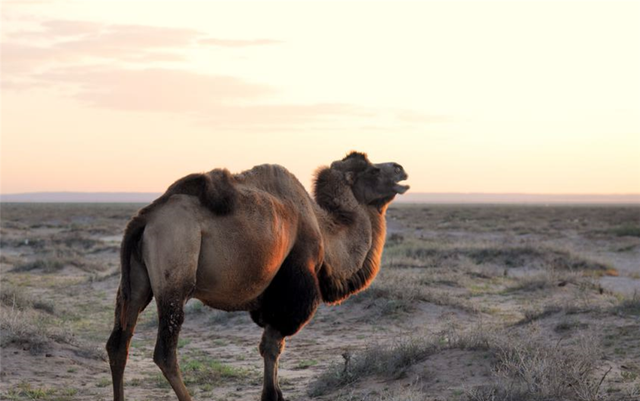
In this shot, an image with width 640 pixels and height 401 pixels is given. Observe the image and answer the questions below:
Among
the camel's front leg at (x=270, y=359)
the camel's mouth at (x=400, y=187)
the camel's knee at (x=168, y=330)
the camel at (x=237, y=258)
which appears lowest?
the camel's front leg at (x=270, y=359)

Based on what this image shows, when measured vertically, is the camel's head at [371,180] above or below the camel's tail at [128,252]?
above

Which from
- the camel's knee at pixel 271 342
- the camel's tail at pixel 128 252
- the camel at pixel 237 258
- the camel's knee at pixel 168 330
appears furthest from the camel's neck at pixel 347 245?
the camel's tail at pixel 128 252

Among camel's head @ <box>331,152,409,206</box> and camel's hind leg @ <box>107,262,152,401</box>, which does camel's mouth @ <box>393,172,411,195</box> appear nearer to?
camel's head @ <box>331,152,409,206</box>

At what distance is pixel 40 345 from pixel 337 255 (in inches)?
194

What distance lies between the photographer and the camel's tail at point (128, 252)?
659cm

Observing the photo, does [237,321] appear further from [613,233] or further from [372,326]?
[613,233]

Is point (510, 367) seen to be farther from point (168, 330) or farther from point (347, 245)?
point (168, 330)

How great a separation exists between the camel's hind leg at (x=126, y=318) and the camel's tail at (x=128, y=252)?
23 millimetres

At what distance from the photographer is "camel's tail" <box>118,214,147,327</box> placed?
21.6 feet

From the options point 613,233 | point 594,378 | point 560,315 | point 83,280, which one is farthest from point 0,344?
point 613,233

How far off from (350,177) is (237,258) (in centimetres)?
229

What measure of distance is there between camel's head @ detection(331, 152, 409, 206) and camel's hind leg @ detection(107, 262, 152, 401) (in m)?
2.80

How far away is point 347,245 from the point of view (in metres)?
8.18

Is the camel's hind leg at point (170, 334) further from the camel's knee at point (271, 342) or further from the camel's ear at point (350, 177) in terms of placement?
the camel's ear at point (350, 177)
